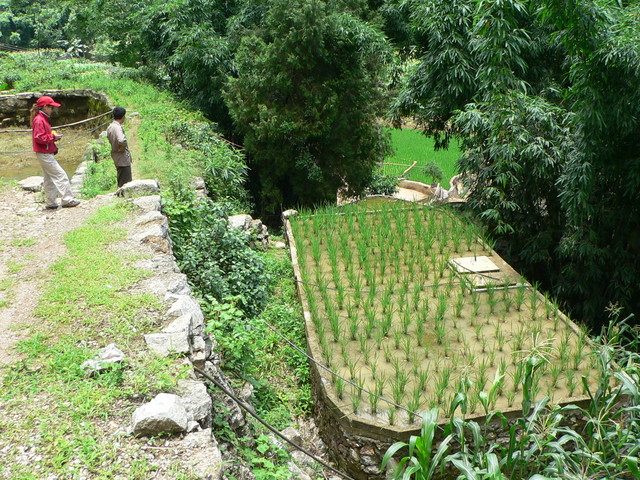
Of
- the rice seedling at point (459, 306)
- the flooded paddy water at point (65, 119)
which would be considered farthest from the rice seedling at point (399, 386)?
the flooded paddy water at point (65, 119)

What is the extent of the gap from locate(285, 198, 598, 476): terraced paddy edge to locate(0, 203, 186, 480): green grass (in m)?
1.51

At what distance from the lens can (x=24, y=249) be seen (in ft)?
18.0

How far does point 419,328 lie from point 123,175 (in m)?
4.27

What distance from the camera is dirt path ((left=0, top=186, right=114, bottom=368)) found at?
411 centimetres

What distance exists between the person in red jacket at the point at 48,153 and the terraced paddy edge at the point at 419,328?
2.73 metres

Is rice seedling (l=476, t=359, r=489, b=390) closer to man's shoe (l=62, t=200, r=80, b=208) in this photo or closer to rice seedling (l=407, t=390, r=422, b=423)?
rice seedling (l=407, t=390, r=422, b=423)

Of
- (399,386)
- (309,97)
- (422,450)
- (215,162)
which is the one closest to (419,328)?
(399,386)

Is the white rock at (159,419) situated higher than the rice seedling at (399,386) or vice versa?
the white rock at (159,419)

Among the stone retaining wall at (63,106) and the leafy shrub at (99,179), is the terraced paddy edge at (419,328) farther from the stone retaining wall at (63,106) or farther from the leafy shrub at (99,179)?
the stone retaining wall at (63,106)

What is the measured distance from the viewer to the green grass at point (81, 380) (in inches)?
113

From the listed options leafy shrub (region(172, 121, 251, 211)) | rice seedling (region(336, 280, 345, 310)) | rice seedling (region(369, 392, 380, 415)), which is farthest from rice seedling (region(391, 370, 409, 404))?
leafy shrub (region(172, 121, 251, 211))

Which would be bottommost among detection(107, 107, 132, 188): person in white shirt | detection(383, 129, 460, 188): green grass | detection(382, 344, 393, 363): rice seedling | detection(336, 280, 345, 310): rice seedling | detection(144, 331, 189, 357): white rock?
detection(383, 129, 460, 188): green grass

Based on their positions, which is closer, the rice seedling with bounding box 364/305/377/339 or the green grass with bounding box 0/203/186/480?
the green grass with bounding box 0/203/186/480

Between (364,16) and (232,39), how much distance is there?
282cm
